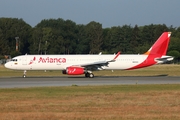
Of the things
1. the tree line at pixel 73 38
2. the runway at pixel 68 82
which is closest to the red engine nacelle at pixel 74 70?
the runway at pixel 68 82

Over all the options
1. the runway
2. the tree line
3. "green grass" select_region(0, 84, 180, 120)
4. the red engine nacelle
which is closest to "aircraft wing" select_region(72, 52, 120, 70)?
the red engine nacelle

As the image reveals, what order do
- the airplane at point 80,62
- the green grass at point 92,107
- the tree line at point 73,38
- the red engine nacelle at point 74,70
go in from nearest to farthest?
the green grass at point 92,107
the red engine nacelle at point 74,70
the airplane at point 80,62
the tree line at point 73,38

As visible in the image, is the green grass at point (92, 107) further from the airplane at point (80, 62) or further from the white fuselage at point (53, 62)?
the white fuselage at point (53, 62)

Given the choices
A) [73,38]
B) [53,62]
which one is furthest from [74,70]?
[73,38]

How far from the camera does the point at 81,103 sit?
794 inches

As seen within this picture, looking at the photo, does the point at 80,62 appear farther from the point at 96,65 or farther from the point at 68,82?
the point at 68,82

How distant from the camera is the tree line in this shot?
12575 cm

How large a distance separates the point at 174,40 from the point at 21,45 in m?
44.3

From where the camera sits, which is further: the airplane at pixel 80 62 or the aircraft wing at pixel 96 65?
the airplane at pixel 80 62

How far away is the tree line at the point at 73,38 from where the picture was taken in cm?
12575

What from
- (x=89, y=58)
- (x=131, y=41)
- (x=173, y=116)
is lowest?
(x=173, y=116)

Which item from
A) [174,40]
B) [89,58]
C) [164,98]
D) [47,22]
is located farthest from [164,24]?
[164,98]

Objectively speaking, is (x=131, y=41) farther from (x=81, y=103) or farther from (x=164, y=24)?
(x=81, y=103)

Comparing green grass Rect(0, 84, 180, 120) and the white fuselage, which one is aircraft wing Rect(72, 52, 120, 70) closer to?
the white fuselage
